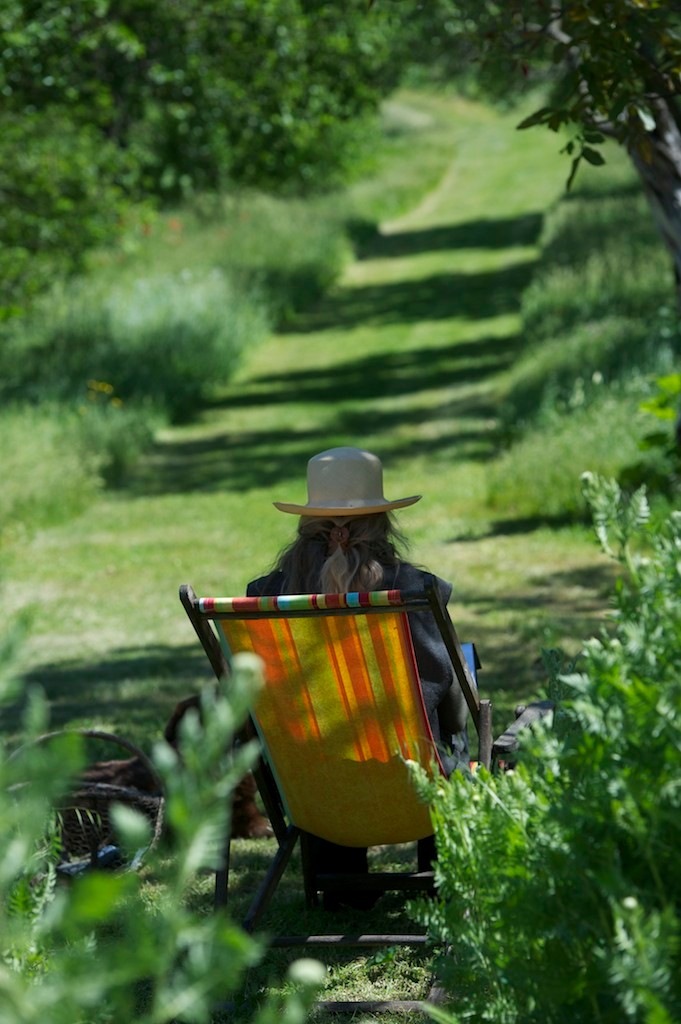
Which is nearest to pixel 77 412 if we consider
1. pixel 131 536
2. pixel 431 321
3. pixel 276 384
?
pixel 131 536

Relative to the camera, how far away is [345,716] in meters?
3.56

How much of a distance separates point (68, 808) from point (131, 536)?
590 centimetres

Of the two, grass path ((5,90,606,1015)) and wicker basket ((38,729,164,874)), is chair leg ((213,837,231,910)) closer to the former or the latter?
grass path ((5,90,606,1015))

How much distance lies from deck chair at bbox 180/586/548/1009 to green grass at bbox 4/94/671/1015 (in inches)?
14.3

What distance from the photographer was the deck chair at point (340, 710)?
3408 millimetres

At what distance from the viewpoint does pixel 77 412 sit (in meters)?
12.9

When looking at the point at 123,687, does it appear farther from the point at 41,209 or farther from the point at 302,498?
the point at 41,209

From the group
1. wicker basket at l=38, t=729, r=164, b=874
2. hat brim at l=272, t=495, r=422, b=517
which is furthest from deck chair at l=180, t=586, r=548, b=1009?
wicker basket at l=38, t=729, r=164, b=874

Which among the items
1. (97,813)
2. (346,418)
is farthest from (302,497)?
(97,813)

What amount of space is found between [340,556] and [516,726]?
0.65 meters

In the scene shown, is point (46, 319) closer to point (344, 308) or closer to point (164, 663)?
point (344, 308)

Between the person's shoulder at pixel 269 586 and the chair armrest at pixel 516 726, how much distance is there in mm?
740

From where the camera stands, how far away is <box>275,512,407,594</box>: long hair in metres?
3.87

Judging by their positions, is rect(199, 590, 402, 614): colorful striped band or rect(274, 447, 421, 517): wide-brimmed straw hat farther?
rect(274, 447, 421, 517): wide-brimmed straw hat
